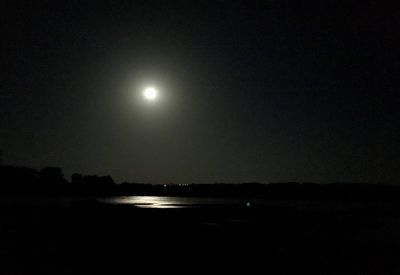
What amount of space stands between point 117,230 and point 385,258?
21898 mm

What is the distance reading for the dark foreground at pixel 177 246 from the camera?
2772cm

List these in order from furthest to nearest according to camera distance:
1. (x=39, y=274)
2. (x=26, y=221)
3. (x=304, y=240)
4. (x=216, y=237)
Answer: (x=26, y=221), (x=304, y=240), (x=216, y=237), (x=39, y=274)

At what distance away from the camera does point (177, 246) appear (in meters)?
34.7

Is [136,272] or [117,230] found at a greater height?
[117,230]

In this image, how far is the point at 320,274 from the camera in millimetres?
27516

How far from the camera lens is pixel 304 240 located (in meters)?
43.1

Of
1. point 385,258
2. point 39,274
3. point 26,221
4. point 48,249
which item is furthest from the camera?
point 26,221

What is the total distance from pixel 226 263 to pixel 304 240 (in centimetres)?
1571

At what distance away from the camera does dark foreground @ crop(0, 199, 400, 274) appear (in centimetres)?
2772

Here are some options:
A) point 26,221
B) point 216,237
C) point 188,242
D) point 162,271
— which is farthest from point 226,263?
point 26,221

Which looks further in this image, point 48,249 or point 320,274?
point 48,249

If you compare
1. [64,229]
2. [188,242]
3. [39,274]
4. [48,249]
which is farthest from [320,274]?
[64,229]

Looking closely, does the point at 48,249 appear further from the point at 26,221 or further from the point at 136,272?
the point at 26,221

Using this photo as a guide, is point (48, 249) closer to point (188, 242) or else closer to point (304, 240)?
point (188, 242)
